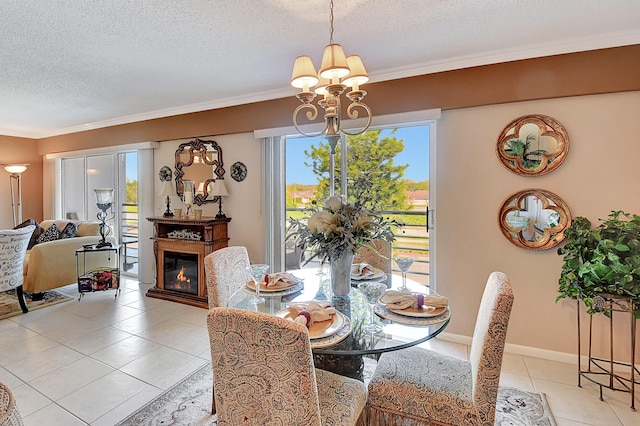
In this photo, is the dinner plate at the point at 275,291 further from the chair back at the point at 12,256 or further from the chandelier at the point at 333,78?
the chair back at the point at 12,256

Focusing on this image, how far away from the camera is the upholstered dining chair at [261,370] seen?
3.30ft

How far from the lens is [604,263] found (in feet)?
6.74

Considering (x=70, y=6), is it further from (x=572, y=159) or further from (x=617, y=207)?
(x=617, y=207)

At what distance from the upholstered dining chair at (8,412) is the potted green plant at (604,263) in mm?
2776

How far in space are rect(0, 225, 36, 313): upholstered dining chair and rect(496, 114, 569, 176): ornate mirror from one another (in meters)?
4.84

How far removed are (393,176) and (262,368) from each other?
8.32ft

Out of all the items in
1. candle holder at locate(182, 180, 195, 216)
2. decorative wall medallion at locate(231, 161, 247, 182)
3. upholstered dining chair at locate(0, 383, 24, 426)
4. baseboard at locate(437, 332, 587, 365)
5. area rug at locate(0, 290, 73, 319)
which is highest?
decorative wall medallion at locate(231, 161, 247, 182)

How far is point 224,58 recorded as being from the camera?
2.74m

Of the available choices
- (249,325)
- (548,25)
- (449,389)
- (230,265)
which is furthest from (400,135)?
(249,325)

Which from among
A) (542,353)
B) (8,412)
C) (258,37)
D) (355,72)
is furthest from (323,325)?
(542,353)

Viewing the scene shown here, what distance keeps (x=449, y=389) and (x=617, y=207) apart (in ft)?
6.94

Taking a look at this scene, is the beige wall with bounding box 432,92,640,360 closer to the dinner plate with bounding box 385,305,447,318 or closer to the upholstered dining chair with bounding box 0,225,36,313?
the dinner plate with bounding box 385,305,447,318


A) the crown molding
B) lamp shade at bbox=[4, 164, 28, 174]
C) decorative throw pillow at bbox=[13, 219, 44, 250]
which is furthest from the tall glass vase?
lamp shade at bbox=[4, 164, 28, 174]

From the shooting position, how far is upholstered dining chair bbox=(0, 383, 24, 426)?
677mm
